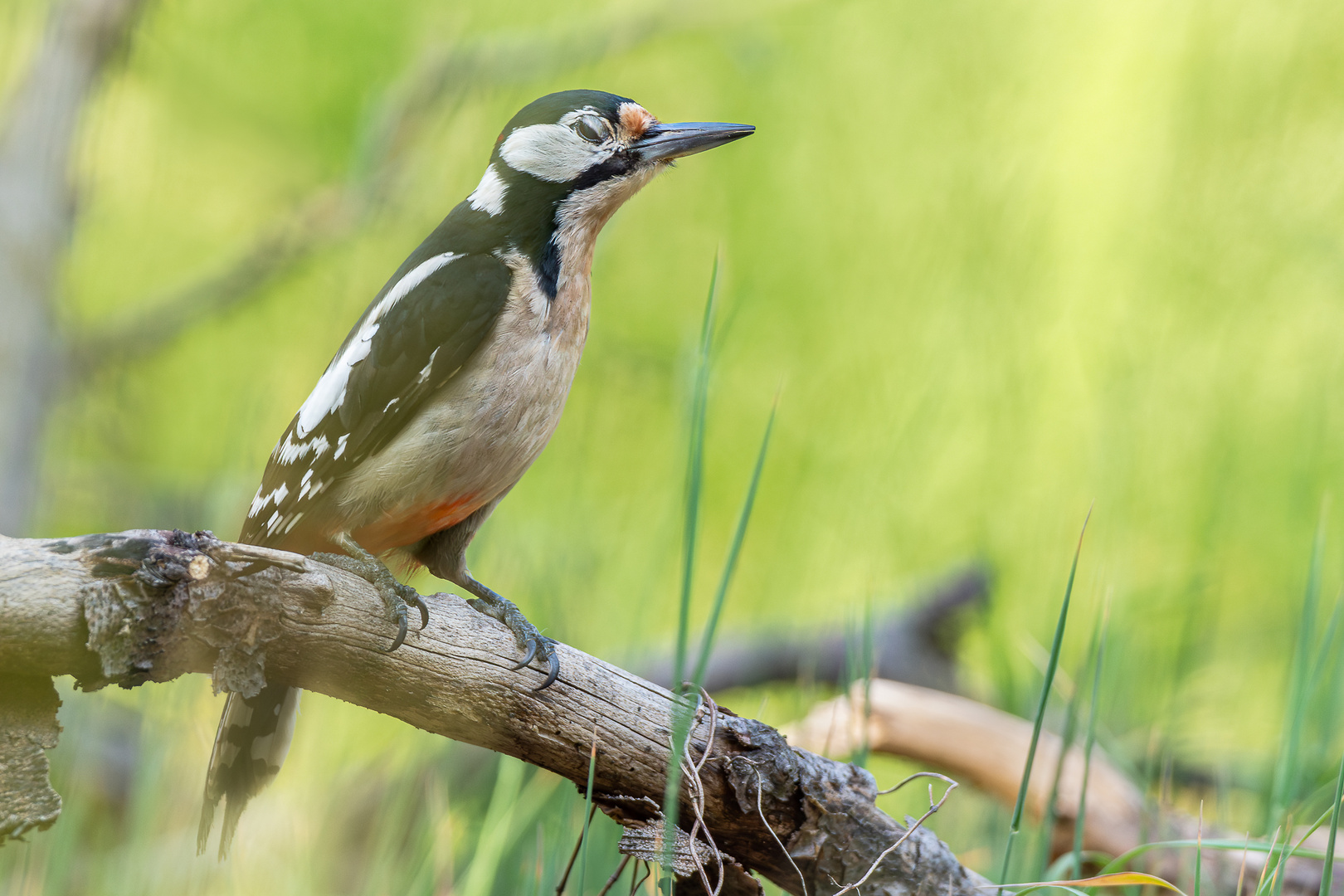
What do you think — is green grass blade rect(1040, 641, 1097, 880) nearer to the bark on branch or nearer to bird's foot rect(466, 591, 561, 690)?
the bark on branch

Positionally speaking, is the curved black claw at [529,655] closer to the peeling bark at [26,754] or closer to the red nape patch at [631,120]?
the peeling bark at [26,754]

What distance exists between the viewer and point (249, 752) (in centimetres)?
123

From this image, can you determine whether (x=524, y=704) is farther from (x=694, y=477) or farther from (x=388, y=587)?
(x=694, y=477)

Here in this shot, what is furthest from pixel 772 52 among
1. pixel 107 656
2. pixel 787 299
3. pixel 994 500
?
pixel 107 656

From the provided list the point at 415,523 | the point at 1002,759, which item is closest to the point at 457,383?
the point at 415,523

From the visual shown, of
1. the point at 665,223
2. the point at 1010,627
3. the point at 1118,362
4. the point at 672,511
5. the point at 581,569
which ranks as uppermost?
the point at 665,223

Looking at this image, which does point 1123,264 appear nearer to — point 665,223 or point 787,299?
point 787,299

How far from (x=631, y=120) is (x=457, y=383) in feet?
1.47

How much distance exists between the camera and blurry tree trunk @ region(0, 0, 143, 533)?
244 centimetres

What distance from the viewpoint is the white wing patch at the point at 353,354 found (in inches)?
48.0

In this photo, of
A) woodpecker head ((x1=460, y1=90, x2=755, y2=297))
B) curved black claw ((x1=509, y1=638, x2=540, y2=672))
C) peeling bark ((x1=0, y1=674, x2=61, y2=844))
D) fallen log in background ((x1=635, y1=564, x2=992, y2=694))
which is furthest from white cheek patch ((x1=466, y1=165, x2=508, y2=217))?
fallen log in background ((x1=635, y1=564, x2=992, y2=694))

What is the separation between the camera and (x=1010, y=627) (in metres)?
3.64

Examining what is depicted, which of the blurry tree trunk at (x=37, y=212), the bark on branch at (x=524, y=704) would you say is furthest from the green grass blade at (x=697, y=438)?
the blurry tree trunk at (x=37, y=212)

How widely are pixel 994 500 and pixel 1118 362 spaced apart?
73cm
